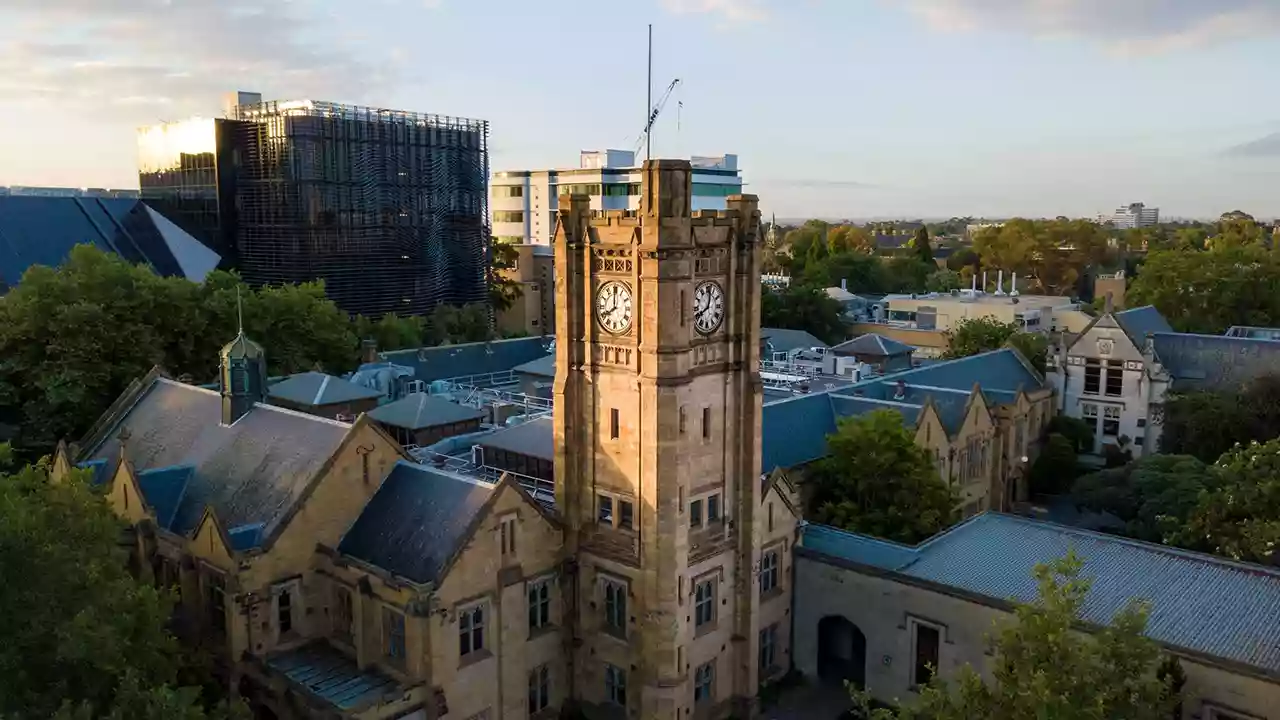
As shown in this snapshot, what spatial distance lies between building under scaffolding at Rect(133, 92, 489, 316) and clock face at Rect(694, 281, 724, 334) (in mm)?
68097

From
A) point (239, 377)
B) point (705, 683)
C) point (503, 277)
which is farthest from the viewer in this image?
point (503, 277)

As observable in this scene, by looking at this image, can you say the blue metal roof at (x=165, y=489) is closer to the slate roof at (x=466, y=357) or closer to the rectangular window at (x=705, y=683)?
the rectangular window at (x=705, y=683)

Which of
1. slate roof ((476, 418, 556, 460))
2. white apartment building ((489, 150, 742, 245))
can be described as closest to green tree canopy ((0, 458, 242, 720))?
slate roof ((476, 418, 556, 460))

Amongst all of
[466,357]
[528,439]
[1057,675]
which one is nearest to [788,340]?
[466,357]

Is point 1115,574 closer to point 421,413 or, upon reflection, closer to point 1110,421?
point 421,413

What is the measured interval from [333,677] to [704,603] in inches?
537

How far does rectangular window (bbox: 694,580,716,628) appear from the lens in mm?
35500

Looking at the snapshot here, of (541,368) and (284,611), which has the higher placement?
(541,368)

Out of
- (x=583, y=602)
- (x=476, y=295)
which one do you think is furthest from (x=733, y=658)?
(x=476, y=295)

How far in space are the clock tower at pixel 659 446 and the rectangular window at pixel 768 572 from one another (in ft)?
9.76

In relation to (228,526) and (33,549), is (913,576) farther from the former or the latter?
(33,549)

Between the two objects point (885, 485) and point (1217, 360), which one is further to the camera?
point (1217, 360)

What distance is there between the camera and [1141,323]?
270ft

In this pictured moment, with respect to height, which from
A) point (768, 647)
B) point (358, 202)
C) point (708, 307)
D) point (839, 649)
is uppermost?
point (358, 202)
